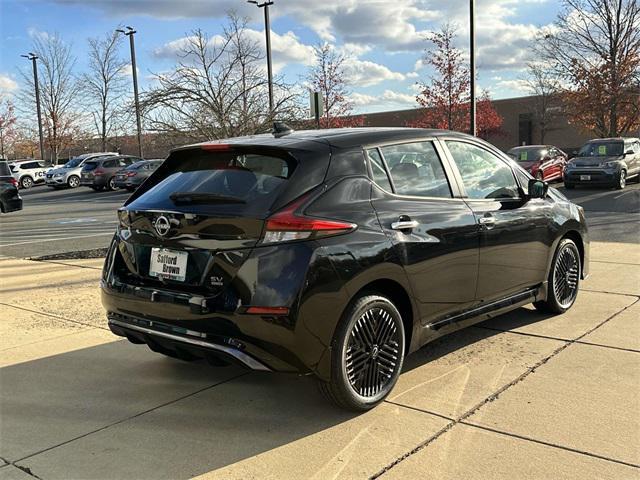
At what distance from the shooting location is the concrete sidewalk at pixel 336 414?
303 centimetres

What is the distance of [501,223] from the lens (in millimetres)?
4578

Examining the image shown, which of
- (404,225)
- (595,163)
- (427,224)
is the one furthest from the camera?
(595,163)

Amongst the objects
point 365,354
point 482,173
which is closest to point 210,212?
point 365,354

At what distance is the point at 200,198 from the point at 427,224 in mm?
1474

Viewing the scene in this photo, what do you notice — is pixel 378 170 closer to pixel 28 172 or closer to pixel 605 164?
pixel 605 164

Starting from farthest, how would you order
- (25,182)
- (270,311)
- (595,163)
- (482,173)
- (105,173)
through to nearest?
(25,182), (105,173), (595,163), (482,173), (270,311)

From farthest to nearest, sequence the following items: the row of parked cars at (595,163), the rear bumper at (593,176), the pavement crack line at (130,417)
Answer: the row of parked cars at (595,163), the rear bumper at (593,176), the pavement crack line at (130,417)

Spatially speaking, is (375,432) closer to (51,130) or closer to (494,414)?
(494,414)

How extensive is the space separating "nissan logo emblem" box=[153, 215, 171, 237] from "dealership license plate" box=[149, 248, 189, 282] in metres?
0.10

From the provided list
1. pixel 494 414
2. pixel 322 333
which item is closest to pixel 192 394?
pixel 322 333

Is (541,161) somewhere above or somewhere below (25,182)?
below

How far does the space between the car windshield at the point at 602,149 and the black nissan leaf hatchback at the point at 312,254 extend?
17.8m

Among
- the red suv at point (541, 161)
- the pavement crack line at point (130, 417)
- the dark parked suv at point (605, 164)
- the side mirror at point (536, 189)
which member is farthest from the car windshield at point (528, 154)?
the pavement crack line at point (130, 417)

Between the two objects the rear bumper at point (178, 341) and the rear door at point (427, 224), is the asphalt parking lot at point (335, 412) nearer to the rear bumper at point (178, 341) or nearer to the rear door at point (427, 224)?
the rear bumper at point (178, 341)
